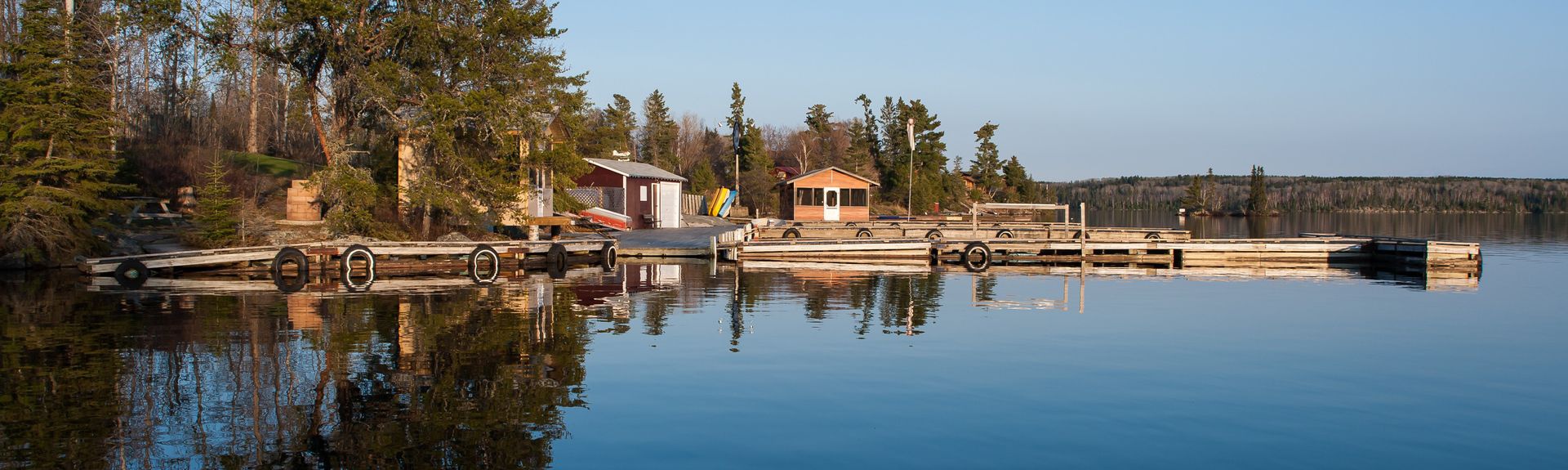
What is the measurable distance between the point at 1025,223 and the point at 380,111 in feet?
95.3

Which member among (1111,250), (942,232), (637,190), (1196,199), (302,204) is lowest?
(1111,250)

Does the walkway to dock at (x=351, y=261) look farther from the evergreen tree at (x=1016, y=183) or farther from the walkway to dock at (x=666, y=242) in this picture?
the evergreen tree at (x=1016, y=183)

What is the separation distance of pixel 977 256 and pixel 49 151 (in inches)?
934

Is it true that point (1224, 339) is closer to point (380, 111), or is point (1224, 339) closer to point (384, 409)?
point (384, 409)

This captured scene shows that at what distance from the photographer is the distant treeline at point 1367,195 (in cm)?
15625

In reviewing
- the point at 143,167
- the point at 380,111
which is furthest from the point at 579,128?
the point at 143,167

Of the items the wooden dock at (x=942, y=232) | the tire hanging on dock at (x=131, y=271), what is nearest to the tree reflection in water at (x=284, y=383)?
the tire hanging on dock at (x=131, y=271)

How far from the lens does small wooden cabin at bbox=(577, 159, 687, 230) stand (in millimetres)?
40219

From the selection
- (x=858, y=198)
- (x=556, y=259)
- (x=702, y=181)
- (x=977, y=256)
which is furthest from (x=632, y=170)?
(x=702, y=181)

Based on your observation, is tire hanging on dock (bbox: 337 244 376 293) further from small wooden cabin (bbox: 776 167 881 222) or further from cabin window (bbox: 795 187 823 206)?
cabin window (bbox: 795 187 823 206)

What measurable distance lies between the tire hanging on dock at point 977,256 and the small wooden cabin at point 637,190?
42.3ft

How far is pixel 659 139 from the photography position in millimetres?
76375

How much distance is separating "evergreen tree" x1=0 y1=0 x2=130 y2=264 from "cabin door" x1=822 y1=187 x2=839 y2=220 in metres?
33.1

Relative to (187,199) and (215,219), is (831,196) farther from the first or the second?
(215,219)
